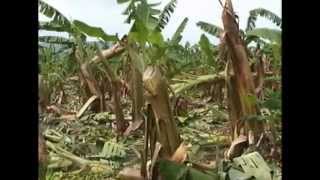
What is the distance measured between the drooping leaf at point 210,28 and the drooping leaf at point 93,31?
18cm

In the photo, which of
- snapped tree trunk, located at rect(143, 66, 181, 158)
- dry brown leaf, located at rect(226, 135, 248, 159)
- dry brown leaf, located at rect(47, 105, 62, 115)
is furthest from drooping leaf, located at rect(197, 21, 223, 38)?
dry brown leaf, located at rect(47, 105, 62, 115)

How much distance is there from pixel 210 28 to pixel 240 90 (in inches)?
7.3

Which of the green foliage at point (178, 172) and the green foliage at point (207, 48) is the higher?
the green foliage at point (207, 48)

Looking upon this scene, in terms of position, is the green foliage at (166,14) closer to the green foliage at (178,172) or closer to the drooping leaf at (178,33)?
the drooping leaf at (178,33)

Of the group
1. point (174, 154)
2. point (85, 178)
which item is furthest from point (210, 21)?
point (85, 178)

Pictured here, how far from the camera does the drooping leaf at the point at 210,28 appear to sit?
925 mm

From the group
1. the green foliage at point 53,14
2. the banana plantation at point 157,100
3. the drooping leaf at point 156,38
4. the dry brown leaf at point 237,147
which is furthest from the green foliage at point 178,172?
the green foliage at point 53,14

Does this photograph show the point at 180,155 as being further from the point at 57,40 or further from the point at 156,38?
the point at 57,40

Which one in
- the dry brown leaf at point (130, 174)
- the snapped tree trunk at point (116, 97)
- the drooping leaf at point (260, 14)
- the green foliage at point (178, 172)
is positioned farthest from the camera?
the snapped tree trunk at point (116, 97)

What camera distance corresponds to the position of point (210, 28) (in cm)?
98
